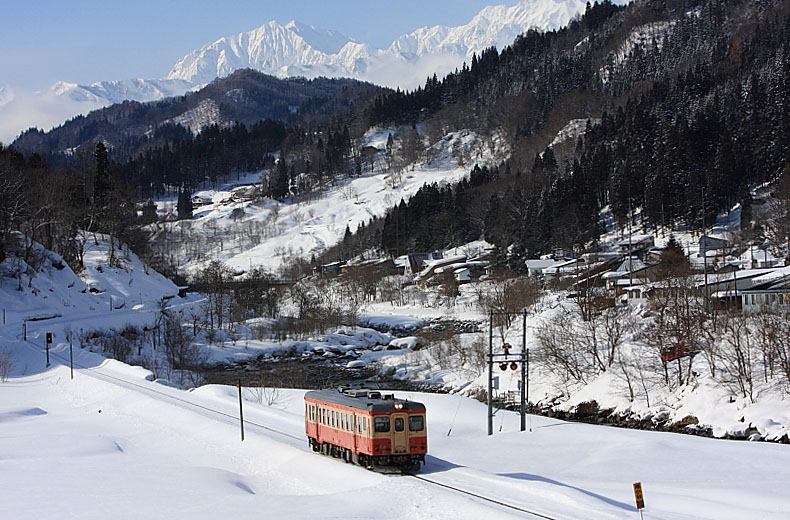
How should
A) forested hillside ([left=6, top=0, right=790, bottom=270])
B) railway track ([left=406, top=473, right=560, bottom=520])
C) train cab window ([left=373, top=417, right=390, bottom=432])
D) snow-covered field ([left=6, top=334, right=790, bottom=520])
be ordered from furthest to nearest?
forested hillside ([left=6, top=0, right=790, bottom=270]), train cab window ([left=373, top=417, right=390, bottom=432]), snow-covered field ([left=6, top=334, right=790, bottom=520]), railway track ([left=406, top=473, right=560, bottom=520])

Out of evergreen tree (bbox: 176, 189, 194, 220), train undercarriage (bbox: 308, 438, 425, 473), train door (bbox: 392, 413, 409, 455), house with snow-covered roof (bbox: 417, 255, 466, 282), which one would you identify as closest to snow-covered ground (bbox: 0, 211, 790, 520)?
train undercarriage (bbox: 308, 438, 425, 473)

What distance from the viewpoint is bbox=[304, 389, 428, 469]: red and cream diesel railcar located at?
66.8 ft

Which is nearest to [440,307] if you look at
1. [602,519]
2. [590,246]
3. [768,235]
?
[590,246]

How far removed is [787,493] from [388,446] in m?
11.9

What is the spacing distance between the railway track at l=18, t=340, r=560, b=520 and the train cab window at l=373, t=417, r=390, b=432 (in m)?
1.42

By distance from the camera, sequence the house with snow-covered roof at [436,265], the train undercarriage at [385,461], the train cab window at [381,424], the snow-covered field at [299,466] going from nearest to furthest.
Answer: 1. the snow-covered field at [299,466]
2. the train cab window at [381,424]
3. the train undercarriage at [385,461]
4. the house with snow-covered roof at [436,265]

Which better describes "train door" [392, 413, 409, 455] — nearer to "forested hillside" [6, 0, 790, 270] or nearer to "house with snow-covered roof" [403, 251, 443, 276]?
"forested hillside" [6, 0, 790, 270]

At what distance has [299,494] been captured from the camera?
19.9 meters

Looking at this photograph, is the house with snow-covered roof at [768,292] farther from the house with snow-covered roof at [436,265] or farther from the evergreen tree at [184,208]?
the evergreen tree at [184,208]

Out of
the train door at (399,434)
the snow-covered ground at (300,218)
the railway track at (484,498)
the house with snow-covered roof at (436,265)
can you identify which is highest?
the snow-covered ground at (300,218)

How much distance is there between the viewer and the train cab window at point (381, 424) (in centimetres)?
2028

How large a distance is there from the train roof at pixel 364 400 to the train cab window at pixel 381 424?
31cm

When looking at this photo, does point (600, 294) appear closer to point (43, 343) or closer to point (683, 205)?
point (683, 205)

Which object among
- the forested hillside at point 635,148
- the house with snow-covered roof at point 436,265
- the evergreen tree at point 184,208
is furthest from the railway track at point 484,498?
the evergreen tree at point 184,208
